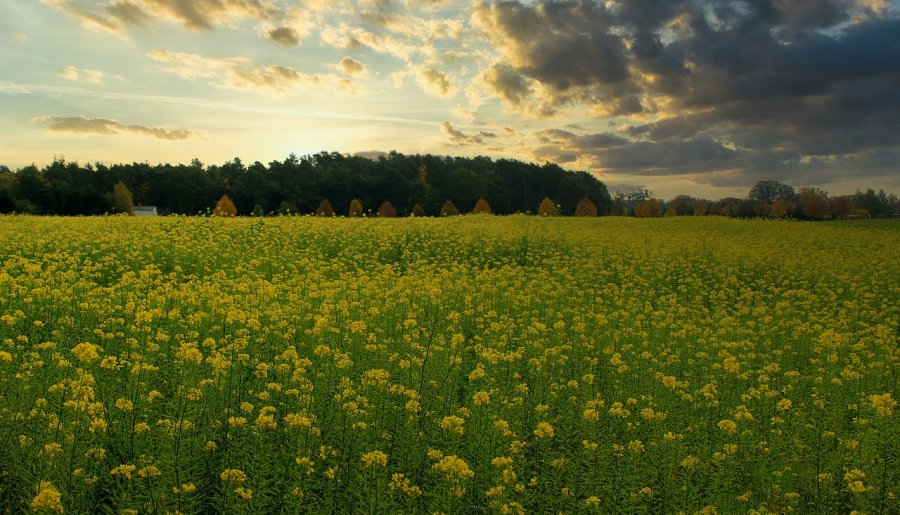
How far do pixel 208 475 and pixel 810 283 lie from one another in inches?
791

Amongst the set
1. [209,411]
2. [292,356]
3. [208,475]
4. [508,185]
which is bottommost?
[208,475]

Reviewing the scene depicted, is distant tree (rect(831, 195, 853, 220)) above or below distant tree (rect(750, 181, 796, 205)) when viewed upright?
below

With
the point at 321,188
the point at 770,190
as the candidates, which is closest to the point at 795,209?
the point at 321,188

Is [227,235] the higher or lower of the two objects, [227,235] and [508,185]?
the lower

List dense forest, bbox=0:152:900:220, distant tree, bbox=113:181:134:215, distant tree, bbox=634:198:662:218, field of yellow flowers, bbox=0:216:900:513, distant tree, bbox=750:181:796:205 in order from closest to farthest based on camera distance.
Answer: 1. field of yellow flowers, bbox=0:216:900:513
2. distant tree, bbox=113:181:134:215
3. dense forest, bbox=0:152:900:220
4. distant tree, bbox=634:198:662:218
5. distant tree, bbox=750:181:796:205

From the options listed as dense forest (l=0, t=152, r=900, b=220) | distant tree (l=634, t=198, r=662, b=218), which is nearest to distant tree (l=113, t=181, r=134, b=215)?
dense forest (l=0, t=152, r=900, b=220)

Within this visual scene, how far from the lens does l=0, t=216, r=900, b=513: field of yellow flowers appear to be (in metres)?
5.22

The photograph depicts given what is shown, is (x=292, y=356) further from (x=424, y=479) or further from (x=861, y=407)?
(x=861, y=407)

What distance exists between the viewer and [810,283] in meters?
19.4

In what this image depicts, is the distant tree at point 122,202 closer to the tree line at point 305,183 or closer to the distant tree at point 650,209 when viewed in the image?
the tree line at point 305,183

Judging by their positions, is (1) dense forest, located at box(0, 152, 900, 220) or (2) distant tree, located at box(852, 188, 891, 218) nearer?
(1) dense forest, located at box(0, 152, 900, 220)

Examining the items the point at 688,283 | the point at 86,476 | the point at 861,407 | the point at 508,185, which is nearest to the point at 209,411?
the point at 86,476

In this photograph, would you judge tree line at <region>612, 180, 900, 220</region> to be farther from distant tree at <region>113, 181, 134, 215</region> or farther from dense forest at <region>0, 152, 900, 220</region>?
distant tree at <region>113, 181, 134, 215</region>

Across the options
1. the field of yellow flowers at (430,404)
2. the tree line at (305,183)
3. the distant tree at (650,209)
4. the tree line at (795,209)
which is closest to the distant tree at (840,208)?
the tree line at (795,209)
